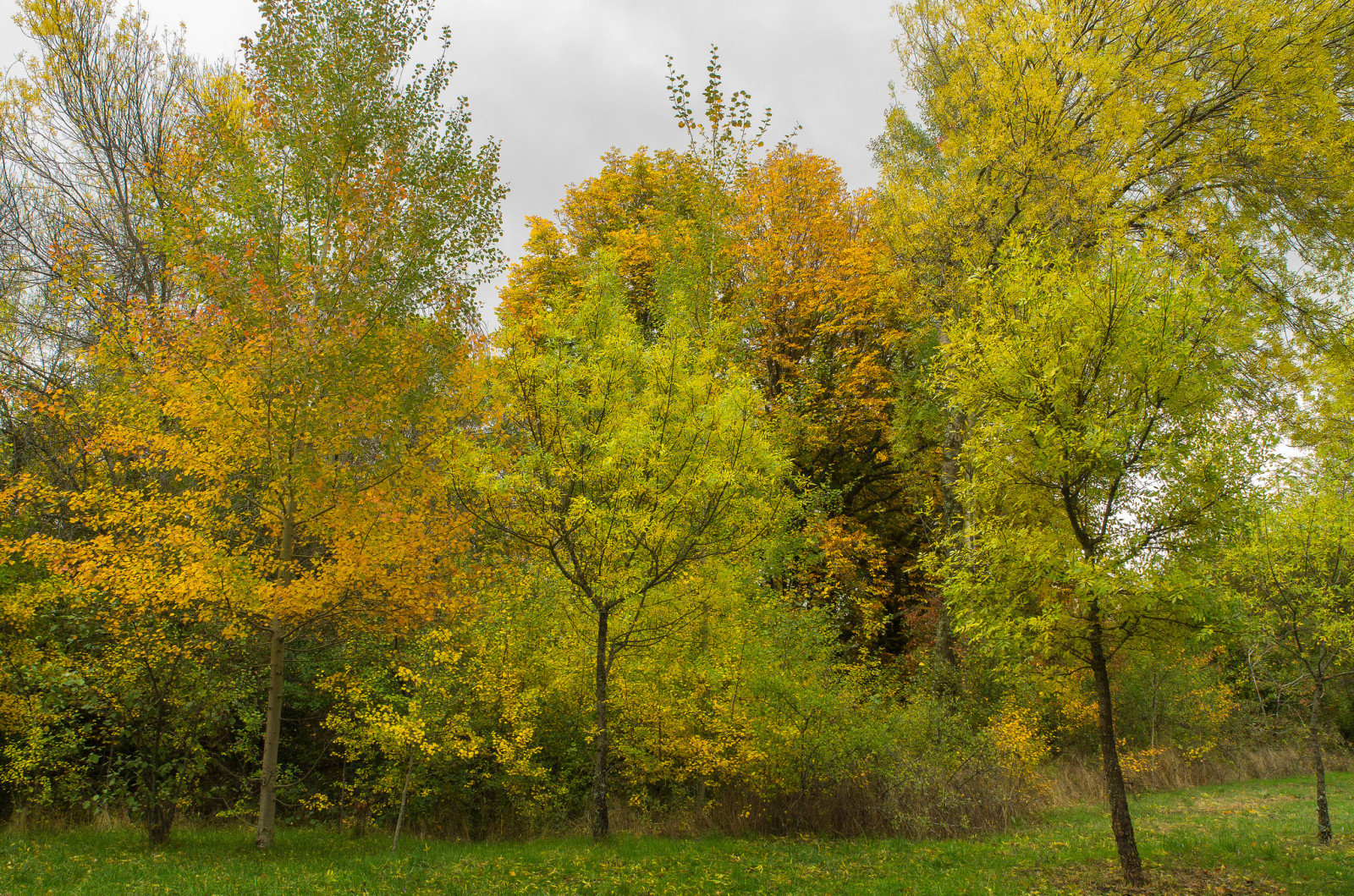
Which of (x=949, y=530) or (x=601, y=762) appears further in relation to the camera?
(x=949, y=530)

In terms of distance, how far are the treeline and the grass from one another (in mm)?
645

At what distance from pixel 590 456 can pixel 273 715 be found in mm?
4931

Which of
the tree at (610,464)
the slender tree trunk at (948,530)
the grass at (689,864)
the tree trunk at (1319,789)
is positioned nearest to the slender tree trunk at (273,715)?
the grass at (689,864)

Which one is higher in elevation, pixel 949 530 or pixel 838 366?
pixel 838 366

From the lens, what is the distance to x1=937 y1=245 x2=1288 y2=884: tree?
6.96 metres

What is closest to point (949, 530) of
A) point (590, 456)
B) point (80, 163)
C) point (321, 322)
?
point (590, 456)

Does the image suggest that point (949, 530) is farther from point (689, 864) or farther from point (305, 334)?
point (305, 334)

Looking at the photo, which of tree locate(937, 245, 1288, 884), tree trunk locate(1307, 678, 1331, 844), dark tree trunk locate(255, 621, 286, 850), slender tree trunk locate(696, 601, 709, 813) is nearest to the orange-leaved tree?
dark tree trunk locate(255, 621, 286, 850)

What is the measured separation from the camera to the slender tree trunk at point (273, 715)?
27.8ft

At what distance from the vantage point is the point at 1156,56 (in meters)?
12.3

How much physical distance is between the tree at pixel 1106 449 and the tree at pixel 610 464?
9.01 ft

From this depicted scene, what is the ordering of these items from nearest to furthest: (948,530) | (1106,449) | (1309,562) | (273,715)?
(1106,449), (273,715), (1309,562), (948,530)

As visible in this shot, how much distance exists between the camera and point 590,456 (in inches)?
371

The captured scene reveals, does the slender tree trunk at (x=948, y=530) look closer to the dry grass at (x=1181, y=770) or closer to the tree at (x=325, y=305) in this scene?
the dry grass at (x=1181, y=770)
